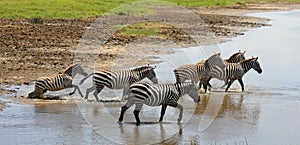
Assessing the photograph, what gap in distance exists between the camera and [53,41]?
25.9 metres

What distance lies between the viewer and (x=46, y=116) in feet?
42.7

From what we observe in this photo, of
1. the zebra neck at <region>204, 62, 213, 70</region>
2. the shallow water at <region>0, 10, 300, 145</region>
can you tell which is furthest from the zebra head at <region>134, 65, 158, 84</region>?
the zebra neck at <region>204, 62, 213, 70</region>

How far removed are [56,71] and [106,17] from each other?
1932 centimetres

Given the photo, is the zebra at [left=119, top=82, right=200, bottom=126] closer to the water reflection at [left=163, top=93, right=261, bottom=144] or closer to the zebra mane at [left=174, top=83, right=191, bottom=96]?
the zebra mane at [left=174, top=83, right=191, bottom=96]

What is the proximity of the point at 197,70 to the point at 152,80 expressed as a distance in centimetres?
213

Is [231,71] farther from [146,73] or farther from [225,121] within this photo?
[225,121]

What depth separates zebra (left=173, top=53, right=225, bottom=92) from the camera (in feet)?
54.9

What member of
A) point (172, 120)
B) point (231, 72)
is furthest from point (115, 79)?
point (231, 72)

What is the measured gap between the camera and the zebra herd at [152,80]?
12.5 m

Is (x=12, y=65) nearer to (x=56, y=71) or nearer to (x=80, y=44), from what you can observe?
(x=56, y=71)

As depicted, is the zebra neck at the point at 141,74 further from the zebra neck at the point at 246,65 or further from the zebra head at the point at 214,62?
the zebra neck at the point at 246,65

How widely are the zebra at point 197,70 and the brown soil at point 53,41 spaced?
14.0 ft

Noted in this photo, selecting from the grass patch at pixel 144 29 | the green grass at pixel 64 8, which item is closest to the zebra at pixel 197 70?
the grass patch at pixel 144 29

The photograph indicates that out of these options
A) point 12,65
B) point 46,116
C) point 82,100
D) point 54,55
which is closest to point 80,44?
point 54,55
